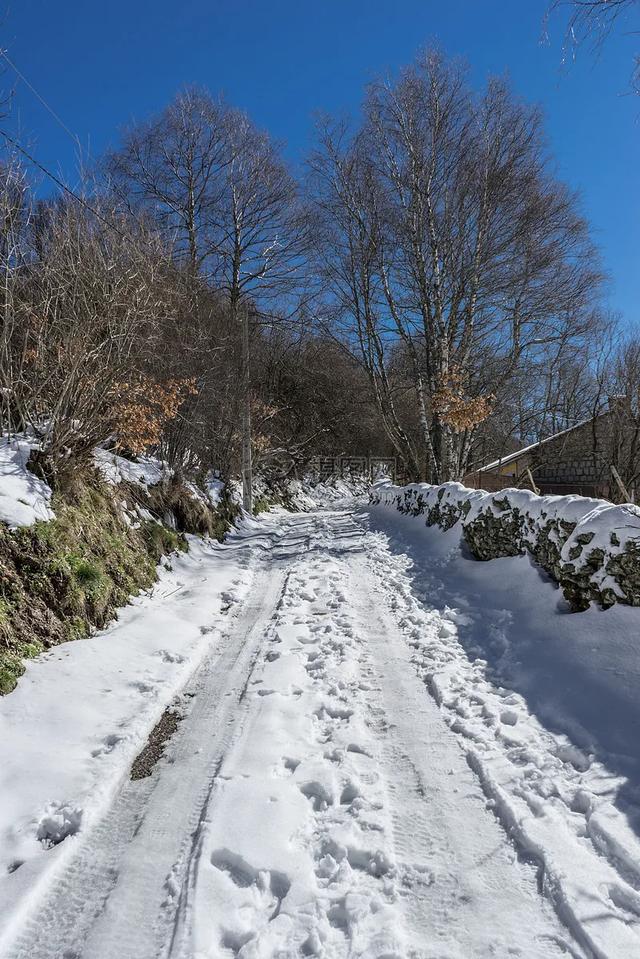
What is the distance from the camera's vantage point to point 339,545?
9453 millimetres

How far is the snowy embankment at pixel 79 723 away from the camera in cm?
208

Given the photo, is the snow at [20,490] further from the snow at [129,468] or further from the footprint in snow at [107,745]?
the footprint in snow at [107,745]

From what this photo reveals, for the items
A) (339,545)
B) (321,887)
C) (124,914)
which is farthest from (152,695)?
(339,545)

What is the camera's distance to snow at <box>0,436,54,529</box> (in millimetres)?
4148

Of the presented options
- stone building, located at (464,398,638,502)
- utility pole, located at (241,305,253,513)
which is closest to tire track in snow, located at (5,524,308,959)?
stone building, located at (464,398,638,502)

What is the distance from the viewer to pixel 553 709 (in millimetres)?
3105

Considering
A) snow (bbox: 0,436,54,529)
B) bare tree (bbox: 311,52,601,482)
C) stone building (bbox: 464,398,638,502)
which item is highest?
bare tree (bbox: 311,52,601,482)

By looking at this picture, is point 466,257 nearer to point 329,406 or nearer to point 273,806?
point 273,806

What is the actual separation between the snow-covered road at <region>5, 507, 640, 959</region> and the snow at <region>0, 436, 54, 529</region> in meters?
2.07

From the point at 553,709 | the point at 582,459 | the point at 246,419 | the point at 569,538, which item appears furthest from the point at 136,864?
the point at 582,459

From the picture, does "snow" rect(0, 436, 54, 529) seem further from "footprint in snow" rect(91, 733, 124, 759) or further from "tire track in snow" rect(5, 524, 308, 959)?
"tire track in snow" rect(5, 524, 308, 959)

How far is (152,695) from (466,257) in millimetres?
12207

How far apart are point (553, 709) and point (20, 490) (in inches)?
182

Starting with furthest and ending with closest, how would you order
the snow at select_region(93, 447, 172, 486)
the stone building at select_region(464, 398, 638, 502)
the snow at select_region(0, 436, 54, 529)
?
the stone building at select_region(464, 398, 638, 502)
the snow at select_region(93, 447, 172, 486)
the snow at select_region(0, 436, 54, 529)
